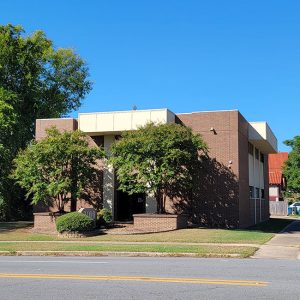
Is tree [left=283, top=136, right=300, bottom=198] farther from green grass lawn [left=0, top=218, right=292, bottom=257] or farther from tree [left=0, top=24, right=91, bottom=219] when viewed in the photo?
green grass lawn [left=0, top=218, right=292, bottom=257]

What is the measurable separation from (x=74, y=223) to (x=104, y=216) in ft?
12.9

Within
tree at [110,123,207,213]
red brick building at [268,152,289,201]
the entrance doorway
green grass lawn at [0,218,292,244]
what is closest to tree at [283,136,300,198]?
red brick building at [268,152,289,201]

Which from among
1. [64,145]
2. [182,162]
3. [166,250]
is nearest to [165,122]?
[182,162]

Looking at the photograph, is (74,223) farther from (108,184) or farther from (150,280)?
(150,280)

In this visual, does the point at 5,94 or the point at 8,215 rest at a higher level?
the point at 5,94

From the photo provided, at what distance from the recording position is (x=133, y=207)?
31.6 metres

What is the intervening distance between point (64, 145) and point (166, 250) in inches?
475

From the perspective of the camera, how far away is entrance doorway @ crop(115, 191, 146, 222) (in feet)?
103

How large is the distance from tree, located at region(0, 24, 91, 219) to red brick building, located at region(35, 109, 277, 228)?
8.79 m

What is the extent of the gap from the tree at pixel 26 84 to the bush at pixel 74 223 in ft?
44.1

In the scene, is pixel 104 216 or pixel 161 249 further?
pixel 104 216

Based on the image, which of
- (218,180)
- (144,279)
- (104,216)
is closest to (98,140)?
(104,216)

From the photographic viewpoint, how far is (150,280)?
10508mm

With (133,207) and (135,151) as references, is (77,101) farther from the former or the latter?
(135,151)
